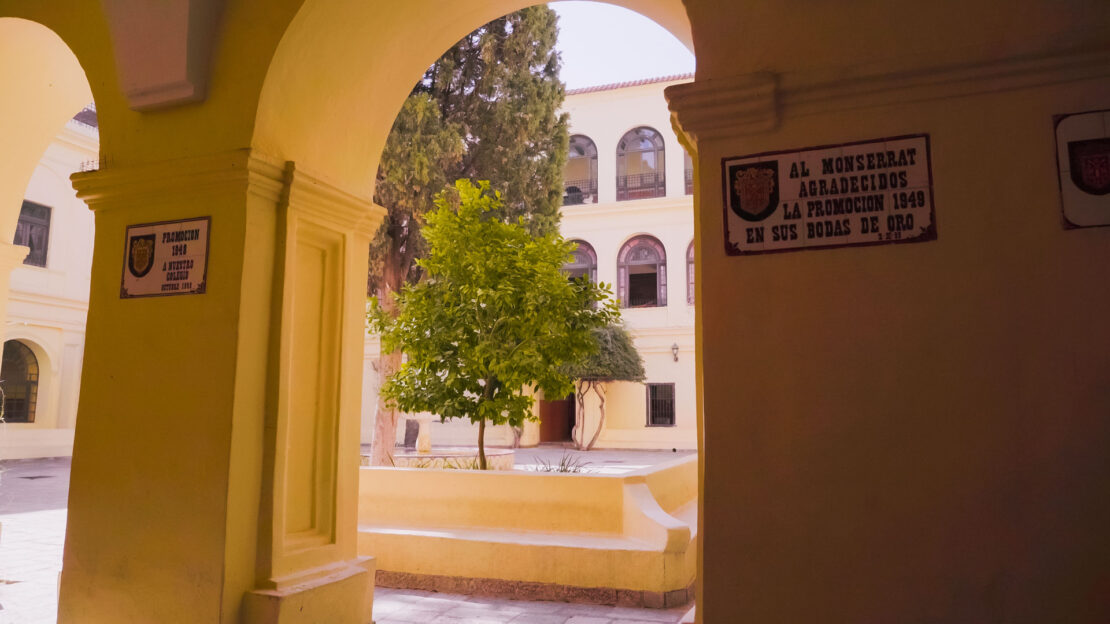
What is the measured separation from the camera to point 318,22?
3867 mm

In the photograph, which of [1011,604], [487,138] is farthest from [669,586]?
[487,138]

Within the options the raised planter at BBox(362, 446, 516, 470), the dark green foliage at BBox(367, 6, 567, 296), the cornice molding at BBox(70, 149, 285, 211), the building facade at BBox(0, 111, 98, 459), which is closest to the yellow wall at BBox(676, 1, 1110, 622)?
the cornice molding at BBox(70, 149, 285, 211)

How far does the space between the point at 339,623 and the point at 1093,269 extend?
3.71 m

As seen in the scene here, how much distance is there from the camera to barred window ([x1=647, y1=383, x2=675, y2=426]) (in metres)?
22.6

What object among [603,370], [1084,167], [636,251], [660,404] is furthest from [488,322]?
[636,251]

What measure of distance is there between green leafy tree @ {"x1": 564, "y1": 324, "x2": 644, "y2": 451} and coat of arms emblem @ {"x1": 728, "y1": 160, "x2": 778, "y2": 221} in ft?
55.2

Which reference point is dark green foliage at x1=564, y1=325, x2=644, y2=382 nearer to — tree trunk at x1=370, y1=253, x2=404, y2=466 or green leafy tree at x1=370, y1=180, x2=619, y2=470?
tree trunk at x1=370, y1=253, x2=404, y2=466

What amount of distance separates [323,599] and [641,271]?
20766mm

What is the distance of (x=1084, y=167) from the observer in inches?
102

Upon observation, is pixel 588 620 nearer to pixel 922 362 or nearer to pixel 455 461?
pixel 922 362

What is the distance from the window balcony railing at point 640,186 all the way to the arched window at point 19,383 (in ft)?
56.4

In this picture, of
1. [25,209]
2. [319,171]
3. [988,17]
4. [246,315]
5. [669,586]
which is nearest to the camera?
[988,17]

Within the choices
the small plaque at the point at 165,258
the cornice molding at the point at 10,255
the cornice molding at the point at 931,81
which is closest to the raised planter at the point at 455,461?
the cornice molding at the point at 10,255

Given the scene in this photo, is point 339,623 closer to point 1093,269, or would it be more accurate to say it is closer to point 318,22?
point 318,22
